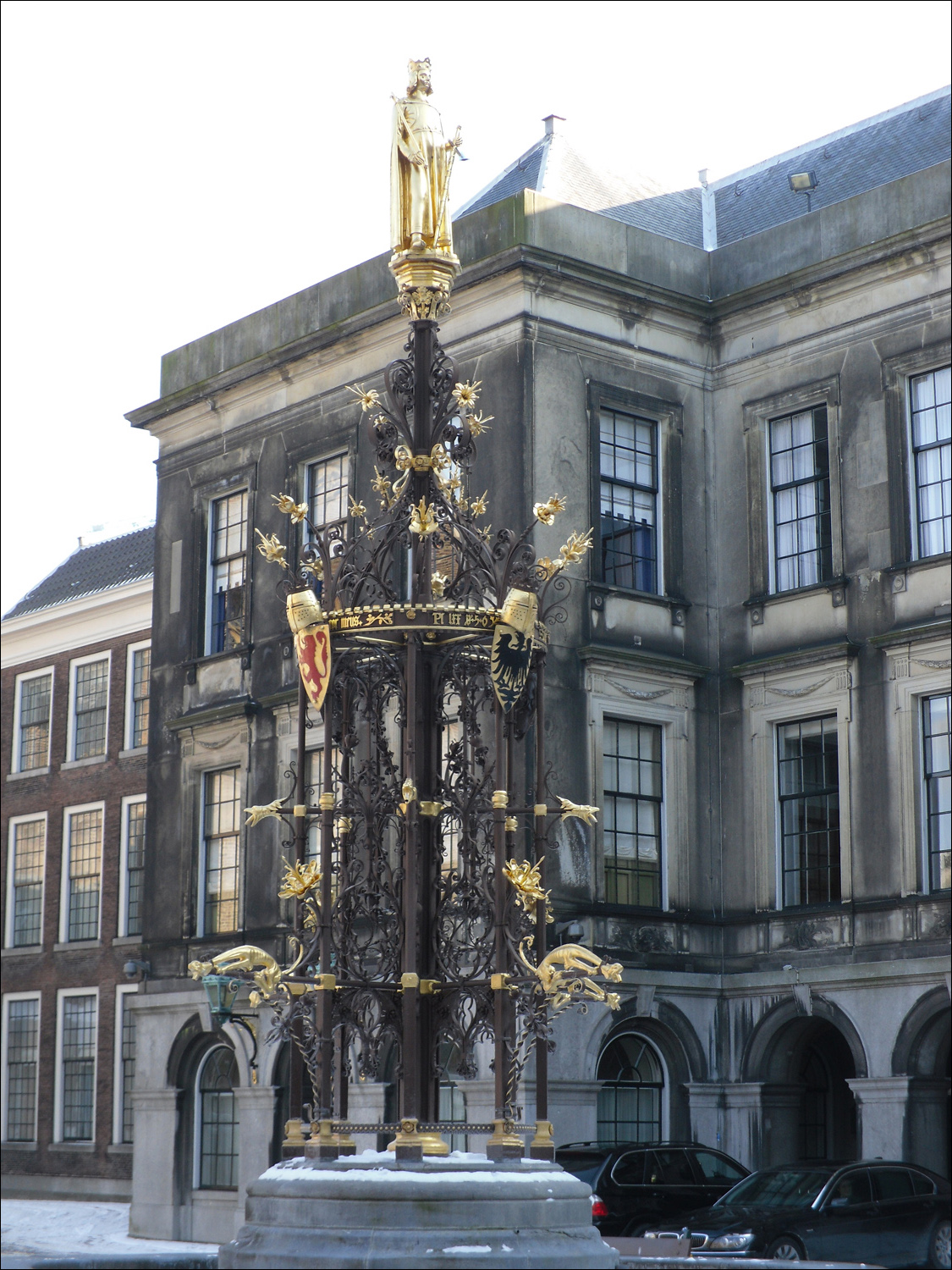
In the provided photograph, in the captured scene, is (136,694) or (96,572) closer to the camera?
(136,694)

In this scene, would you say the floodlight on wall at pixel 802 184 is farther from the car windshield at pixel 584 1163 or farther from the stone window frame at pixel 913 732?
the car windshield at pixel 584 1163

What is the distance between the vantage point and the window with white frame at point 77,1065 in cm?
3872

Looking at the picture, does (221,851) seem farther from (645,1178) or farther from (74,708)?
(74,708)

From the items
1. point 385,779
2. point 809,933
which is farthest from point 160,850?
point 385,779

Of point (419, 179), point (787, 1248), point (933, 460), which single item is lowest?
point (787, 1248)

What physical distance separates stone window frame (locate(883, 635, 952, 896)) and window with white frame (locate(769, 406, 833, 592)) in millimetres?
1996

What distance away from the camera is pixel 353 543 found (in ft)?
40.0

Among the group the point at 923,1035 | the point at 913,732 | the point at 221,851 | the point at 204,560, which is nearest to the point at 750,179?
the point at 204,560

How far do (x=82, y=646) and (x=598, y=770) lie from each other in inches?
751

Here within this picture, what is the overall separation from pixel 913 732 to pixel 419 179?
46.4 ft

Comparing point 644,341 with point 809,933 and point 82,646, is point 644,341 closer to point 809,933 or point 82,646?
point 809,933

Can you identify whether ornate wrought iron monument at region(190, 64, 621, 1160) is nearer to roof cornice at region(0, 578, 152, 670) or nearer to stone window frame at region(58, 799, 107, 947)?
roof cornice at region(0, 578, 152, 670)

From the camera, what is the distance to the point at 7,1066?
41125 mm

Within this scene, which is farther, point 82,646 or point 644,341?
point 82,646
